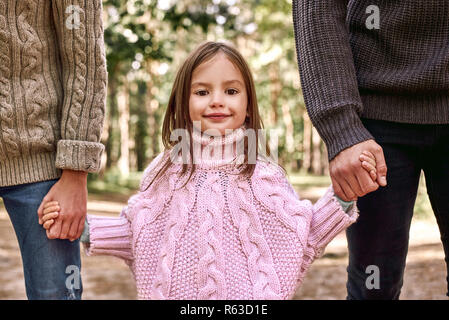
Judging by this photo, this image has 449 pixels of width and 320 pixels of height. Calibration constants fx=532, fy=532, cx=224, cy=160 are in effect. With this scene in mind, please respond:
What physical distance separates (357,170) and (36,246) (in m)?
1.30

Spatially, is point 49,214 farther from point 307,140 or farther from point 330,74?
point 307,140

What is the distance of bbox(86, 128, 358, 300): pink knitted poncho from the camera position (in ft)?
7.68

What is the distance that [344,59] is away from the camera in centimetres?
211

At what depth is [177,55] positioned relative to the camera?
24.8m

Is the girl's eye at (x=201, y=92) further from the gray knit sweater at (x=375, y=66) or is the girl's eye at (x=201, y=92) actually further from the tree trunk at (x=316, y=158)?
the tree trunk at (x=316, y=158)

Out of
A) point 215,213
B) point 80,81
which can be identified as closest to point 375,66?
point 215,213

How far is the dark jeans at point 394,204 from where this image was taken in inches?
85.8

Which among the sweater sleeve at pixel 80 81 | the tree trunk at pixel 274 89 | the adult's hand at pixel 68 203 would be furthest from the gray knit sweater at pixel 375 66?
the tree trunk at pixel 274 89

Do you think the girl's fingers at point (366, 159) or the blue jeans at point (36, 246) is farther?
the blue jeans at point (36, 246)

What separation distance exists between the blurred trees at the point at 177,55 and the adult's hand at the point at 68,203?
2.74 feet

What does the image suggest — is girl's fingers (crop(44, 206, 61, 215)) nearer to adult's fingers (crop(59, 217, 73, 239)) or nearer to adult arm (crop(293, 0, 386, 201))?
adult's fingers (crop(59, 217, 73, 239))

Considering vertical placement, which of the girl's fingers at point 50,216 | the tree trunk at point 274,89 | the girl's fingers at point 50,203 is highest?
the girl's fingers at point 50,203

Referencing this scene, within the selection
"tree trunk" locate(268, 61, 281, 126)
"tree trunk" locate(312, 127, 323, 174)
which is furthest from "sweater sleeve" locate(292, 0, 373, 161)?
"tree trunk" locate(312, 127, 323, 174)

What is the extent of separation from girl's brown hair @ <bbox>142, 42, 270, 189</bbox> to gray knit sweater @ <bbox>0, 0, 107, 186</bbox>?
48cm
